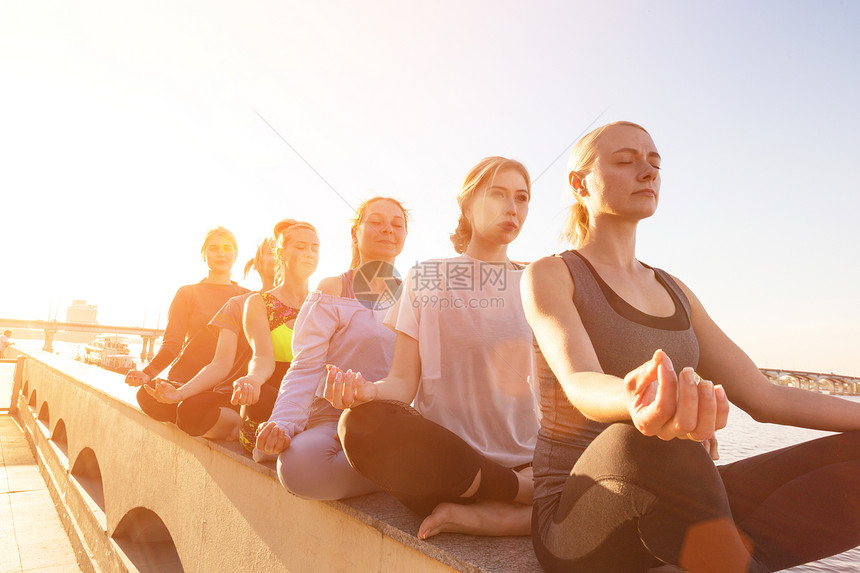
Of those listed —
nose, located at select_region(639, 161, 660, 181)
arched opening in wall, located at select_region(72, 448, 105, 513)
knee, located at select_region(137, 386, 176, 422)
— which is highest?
nose, located at select_region(639, 161, 660, 181)

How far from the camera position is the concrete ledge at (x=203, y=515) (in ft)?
5.36

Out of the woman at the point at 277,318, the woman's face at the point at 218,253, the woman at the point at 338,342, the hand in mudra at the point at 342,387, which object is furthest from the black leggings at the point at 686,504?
the woman's face at the point at 218,253

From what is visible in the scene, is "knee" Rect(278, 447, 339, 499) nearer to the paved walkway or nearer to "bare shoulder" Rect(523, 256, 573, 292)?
"bare shoulder" Rect(523, 256, 573, 292)

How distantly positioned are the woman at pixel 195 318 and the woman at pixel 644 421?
11.6 ft

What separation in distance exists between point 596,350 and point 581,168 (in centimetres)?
61

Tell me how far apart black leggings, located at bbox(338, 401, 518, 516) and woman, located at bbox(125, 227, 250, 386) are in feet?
10.1

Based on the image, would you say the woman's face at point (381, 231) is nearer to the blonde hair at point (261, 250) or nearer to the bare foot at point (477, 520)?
the bare foot at point (477, 520)

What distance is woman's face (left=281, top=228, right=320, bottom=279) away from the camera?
3.57m

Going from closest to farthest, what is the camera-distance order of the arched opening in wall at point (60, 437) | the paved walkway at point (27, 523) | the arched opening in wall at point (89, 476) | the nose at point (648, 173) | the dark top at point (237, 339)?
the nose at point (648, 173)
the dark top at point (237, 339)
the paved walkway at point (27, 523)
the arched opening in wall at point (89, 476)
the arched opening in wall at point (60, 437)

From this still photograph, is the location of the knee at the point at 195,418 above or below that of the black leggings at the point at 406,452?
below

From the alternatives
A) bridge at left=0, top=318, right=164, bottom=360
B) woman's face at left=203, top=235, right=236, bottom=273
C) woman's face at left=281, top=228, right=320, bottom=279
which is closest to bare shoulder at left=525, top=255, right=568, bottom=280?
woman's face at left=281, top=228, right=320, bottom=279

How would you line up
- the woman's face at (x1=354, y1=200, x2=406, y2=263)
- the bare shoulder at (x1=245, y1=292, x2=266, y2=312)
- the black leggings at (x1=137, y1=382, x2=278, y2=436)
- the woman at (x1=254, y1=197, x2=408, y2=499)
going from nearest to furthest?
the woman at (x1=254, y1=197, x2=408, y2=499), the woman's face at (x1=354, y1=200, x2=406, y2=263), the black leggings at (x1=137, y1=382, x2=278, y2=436), the bare shoulder at (x1=245, y1=292, x2=266, y2=312)

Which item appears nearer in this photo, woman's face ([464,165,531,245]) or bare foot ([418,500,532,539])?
bare foot ([418,500,532,539])

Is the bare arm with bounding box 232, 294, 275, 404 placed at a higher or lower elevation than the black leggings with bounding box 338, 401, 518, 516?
higher
